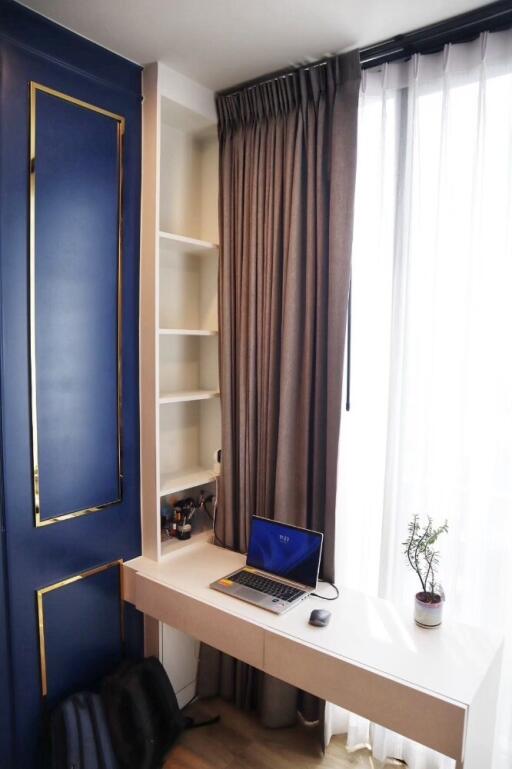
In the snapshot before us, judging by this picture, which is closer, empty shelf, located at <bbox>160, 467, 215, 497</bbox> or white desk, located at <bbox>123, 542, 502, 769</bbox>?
white desk, located at <bbox>123, 542, 502, 769</bbox>

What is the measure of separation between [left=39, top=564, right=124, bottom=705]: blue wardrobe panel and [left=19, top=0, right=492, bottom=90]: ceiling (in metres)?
1.98

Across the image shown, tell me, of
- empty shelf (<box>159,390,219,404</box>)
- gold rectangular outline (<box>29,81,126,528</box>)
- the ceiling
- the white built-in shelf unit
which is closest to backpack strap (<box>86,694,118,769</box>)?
the white built-in shelf unit

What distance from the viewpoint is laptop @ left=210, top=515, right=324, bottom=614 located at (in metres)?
1.92

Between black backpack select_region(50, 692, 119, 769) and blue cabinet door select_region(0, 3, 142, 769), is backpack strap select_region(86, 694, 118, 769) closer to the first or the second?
A: black backpack select_region(50, 692, 119, 769)

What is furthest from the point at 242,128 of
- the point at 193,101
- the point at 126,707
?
the point at 126,707

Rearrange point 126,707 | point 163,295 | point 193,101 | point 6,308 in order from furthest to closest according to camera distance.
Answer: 1. point 163,295
2. point 193,101
3. point 126,707
4. point 6,308

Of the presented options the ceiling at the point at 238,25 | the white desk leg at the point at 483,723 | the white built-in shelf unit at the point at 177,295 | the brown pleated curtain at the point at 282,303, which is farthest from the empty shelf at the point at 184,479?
the ceiling at the point at 238,25

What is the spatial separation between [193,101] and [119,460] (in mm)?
1533

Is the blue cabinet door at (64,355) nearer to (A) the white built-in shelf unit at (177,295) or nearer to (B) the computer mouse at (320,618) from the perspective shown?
(A) the white built-in shelf unit at (177,295)

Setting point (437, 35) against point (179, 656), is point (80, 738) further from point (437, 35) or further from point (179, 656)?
point (437, 35)

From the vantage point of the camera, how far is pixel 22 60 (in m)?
1.72

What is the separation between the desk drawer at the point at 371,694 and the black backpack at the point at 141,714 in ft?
1.87

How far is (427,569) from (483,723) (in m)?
0.47

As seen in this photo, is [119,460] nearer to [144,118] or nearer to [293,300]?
[293,300]
